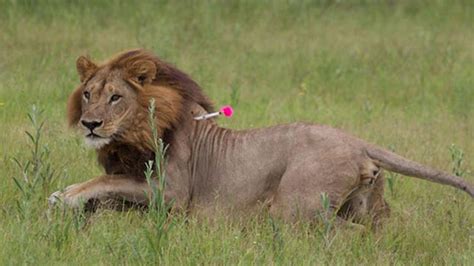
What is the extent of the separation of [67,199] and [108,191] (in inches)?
9.3

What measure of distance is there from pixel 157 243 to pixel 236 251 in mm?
440

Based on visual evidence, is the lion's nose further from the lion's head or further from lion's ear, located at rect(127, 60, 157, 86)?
lion's ear, located at rect(127, 60, 157, 86)

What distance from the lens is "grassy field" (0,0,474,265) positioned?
6.17 metres

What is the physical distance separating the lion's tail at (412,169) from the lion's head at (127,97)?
116cm

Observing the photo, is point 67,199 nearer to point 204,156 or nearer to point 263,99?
point 204,156

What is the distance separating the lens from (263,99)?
1090 centimetres

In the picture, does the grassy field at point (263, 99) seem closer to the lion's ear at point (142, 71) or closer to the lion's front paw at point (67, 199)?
the lion's front paw at point (67, 199)

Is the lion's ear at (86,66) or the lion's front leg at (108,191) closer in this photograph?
the lion's front leg at (108,191)

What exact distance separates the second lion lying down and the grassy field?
0.17m

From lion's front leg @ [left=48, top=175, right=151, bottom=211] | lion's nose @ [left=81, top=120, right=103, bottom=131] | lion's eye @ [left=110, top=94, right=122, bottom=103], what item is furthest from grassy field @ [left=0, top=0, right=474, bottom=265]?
lion's eye @ [left=110, top=94, right=122, bottom=103]

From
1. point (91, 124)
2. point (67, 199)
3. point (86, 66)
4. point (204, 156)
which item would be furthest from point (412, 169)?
point (86, 66)

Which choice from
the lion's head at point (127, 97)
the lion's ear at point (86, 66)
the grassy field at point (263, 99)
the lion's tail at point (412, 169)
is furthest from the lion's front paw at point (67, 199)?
the lion's tail at point (412, 169)

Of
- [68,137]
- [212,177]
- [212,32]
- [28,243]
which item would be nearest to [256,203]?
[212,177]

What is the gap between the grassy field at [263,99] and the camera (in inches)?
243
